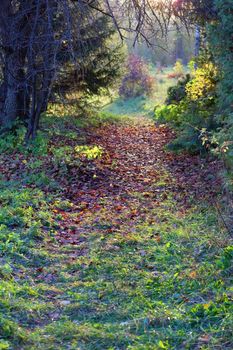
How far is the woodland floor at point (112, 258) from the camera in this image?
4238mm

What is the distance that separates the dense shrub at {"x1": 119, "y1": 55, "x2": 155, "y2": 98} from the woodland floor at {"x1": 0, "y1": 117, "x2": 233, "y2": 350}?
19511mm

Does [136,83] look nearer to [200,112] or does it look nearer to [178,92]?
[178,92]

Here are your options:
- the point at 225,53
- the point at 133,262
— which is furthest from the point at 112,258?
the point at 225,53

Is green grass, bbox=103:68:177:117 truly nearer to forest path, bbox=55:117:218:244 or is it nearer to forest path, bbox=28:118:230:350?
forest path, bbox=55:117:218:244

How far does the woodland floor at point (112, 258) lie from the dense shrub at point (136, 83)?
19511 millimetres

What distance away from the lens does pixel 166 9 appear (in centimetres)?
1129

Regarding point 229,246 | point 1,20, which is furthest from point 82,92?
point 229,246

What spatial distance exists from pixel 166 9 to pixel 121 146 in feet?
15.4

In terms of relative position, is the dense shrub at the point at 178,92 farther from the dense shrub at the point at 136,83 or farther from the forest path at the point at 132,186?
the dense shrub at the point at 136,83

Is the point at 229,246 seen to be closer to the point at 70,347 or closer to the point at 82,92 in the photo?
the point at 70,347

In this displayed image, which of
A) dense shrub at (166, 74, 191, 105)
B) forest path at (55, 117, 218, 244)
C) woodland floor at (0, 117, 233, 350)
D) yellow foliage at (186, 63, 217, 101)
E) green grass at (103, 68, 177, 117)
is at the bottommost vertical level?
green grass at (103, 68, 177, 117)

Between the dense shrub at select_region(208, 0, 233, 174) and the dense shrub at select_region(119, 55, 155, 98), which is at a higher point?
the dense shrub at select_region(208, 0, 233, 174)

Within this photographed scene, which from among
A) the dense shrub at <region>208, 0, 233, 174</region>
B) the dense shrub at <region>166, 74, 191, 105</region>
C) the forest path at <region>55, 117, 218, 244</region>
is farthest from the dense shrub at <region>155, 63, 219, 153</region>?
the dense shrub at <region>166, 74, 191, 105</region>

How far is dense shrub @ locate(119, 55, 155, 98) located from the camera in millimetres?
30406
